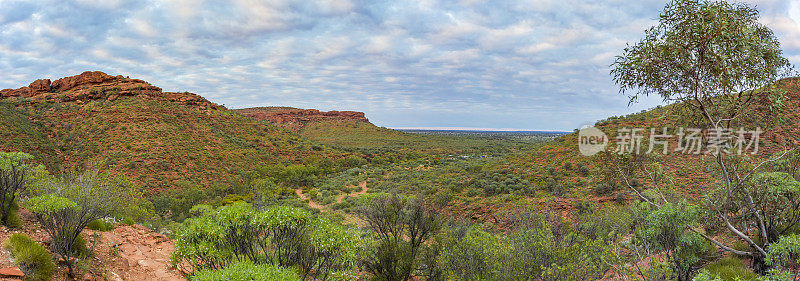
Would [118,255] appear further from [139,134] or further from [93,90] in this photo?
[93,90]

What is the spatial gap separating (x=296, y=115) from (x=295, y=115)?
34cm

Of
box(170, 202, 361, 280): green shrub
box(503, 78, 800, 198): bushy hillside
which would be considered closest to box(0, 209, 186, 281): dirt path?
box(170, 202, 361, 280): green shrub

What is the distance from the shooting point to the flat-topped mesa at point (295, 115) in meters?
109

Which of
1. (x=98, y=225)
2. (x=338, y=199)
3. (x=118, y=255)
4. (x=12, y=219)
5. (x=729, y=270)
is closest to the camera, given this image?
(x=729, y=270)

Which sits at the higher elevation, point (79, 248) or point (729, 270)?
point (79, 248)

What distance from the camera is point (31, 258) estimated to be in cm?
666

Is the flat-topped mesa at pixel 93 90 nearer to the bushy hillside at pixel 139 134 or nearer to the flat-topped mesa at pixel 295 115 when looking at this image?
the bushy hillside at pixel 139 134

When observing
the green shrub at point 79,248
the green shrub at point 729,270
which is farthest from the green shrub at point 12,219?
the green shrub at point 729,270

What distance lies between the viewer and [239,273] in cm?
523

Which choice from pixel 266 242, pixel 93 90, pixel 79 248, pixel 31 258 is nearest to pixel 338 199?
pixel 79 248

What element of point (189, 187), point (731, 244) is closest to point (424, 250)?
point (731, 244)

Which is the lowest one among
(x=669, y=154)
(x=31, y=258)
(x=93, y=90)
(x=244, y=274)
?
(x=31, y=258)

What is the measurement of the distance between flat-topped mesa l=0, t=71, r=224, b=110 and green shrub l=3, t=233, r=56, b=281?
50.6m

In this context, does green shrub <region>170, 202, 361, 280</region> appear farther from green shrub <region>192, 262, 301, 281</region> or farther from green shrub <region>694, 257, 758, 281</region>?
green shrub <region>694, 257, 758, 281</region>
